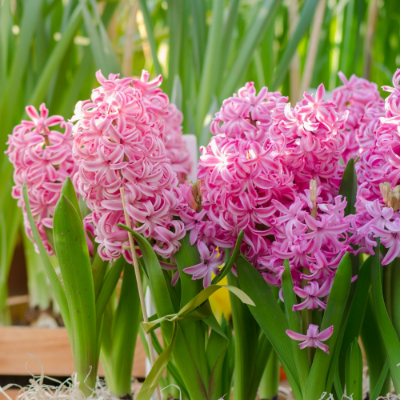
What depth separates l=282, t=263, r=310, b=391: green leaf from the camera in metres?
0.49

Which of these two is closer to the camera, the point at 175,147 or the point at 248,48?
the point at 175,147

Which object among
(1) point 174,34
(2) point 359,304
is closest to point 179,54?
(1) point 174,34

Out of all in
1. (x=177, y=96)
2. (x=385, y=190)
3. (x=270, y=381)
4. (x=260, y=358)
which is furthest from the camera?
(x=177, y=96)

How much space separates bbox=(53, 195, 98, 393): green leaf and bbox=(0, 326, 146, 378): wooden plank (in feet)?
1.16

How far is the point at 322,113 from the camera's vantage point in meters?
0.49

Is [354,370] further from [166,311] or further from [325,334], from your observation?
[166,311]

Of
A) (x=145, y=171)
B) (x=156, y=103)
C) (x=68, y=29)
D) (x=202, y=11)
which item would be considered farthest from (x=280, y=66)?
(x=145, y=171)

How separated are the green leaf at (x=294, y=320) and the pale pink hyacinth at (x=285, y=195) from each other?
1 cm

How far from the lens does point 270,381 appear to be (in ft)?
2.26

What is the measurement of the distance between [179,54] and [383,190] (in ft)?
2.71

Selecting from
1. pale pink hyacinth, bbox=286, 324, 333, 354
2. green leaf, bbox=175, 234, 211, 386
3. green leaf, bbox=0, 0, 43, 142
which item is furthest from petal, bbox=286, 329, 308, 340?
green leaf, bbox=0, 0, 43, 142

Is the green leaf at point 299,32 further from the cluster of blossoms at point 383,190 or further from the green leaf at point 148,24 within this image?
the cluster of blossoms at point 383,190

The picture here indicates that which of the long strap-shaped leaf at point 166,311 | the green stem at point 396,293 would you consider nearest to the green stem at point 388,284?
the green stem at point 396,293

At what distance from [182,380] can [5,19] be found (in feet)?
3.27
